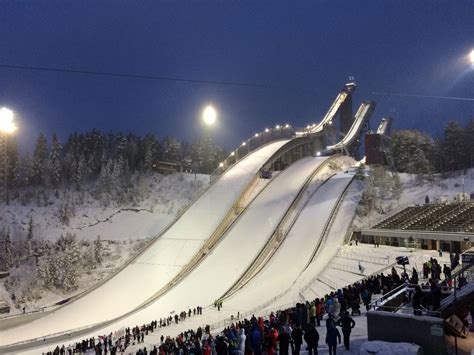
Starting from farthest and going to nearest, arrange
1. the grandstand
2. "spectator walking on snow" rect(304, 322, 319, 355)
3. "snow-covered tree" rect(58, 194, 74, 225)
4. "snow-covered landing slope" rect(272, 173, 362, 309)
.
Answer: "snow-covered tree" rect(58, 194, 74, 225)
the grandstand
"snow-covered landing slope" rect(272, 173, 362, 309)
"spectator walking on snow" rect(304, 322, 319, 355)

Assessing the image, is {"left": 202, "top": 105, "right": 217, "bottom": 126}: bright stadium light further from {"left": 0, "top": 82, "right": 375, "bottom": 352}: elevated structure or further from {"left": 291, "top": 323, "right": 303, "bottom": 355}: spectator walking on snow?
{"left": 291, "top": 323, "right": 303, "bottom": 355}: spectator walking on snow

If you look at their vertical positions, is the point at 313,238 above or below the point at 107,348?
above

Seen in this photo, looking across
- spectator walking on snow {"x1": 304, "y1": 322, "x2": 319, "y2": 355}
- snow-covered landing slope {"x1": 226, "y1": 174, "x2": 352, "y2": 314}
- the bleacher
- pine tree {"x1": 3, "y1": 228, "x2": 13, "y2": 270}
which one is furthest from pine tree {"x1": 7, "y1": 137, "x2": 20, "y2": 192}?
spectator walking on snow {"x1": 304, "y1": 322, "x2": 319, "y2": 355}

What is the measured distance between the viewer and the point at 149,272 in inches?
1046

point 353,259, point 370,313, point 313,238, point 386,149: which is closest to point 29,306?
point 313,238

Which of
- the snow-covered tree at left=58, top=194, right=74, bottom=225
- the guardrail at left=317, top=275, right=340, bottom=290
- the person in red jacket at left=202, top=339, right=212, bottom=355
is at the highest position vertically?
the snow-covered tree at left=58, top=194, right=74, bottom=225

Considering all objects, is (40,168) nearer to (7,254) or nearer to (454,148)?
(7,254)

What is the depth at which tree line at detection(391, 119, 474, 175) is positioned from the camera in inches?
1893

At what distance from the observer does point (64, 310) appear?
23.9m

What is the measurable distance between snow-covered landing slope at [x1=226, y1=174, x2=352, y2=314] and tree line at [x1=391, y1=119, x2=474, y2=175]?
14.3m

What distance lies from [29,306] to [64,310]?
7748 millimetres

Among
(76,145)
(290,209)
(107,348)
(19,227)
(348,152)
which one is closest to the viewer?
(107,348)

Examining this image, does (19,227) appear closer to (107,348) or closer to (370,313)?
(107,348)

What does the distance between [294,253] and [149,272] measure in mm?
8321
